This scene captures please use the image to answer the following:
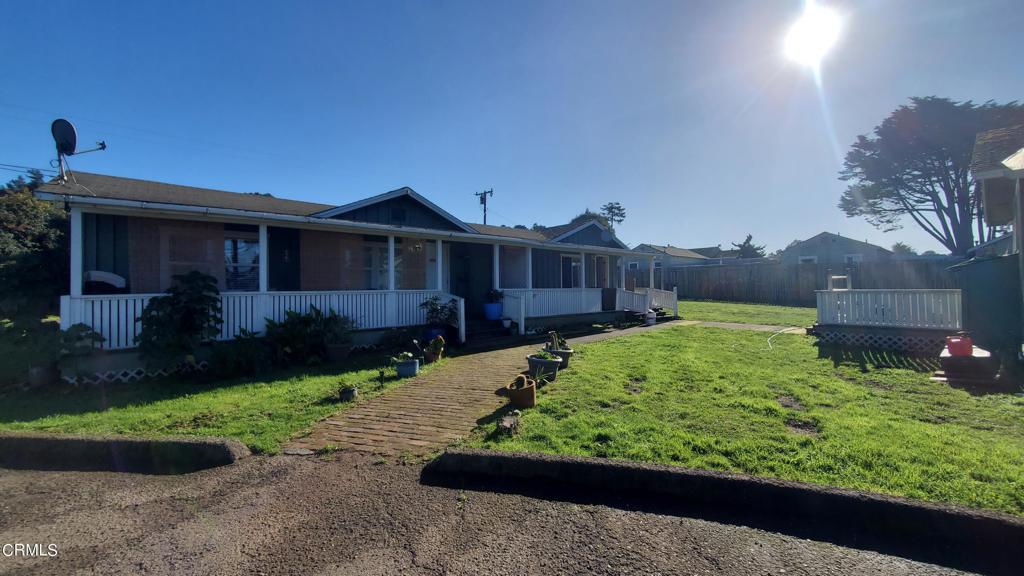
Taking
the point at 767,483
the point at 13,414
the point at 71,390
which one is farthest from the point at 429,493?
the point at 71,390

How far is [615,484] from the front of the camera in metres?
3.46

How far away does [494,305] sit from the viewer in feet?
41.1

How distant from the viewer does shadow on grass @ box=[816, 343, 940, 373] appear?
747 cm

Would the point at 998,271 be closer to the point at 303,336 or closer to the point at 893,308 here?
the point at 893,308

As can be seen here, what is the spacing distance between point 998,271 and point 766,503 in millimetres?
8962

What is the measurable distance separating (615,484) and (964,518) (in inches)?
86.4

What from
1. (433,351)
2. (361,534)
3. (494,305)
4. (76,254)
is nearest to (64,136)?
(76,254)

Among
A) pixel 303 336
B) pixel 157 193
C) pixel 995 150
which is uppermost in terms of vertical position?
pixel 995 150

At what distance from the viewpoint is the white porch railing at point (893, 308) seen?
868cm

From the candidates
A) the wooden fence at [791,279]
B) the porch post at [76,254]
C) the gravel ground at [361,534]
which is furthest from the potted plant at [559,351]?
the wooden fence at [791,279]

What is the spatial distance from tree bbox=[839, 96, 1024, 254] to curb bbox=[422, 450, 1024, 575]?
3057 centimetres

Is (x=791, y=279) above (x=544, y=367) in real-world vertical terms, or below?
above

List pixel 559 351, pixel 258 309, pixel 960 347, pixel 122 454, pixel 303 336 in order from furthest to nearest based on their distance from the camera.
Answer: pixel 258 309, pixel 303 336, pixel 559 351, pixel 960 347, pixel 122 454

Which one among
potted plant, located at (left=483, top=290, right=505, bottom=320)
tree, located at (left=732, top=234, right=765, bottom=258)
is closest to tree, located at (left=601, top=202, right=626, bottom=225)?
tree, located at (left=732, top=234, right=765, bottom=258)
